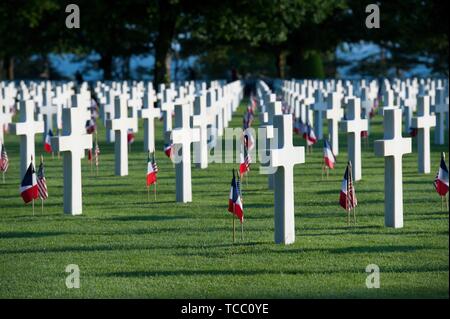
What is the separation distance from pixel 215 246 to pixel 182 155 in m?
3.17

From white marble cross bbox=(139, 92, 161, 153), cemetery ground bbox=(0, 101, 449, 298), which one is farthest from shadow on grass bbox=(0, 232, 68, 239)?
white marble cross bbox=(139, 92, 161, 153)

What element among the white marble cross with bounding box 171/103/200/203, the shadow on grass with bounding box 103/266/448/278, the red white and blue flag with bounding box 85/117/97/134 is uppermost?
the red white and blue flag with bounding box 85/117/97/134

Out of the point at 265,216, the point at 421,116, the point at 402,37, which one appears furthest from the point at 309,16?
the point at 265,216

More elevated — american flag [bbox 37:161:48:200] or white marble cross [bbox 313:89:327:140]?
white marble cross [bbox 313:89:327:140]

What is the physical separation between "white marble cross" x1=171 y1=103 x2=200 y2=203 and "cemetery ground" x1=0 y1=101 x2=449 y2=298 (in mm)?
203

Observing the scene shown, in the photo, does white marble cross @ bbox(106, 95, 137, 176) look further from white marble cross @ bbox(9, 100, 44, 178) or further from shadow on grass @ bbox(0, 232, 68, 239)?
Result: shadow on grass @ bbox(0, 232, 68, 239)

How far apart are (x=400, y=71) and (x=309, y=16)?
25265 millimetres

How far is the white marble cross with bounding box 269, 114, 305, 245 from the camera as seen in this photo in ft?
35.8

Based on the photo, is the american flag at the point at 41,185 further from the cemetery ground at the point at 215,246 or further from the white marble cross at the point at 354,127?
the white marble cross at the point at 354,127

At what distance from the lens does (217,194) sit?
595 inches

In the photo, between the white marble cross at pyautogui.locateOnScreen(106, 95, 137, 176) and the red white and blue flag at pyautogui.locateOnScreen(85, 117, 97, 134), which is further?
the red white and blue flag at pyautogui.locateOnScreen(85, 117, 97, 134)

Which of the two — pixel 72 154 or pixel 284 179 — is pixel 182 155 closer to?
pixel 72 154

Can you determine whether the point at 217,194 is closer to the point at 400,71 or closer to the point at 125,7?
the point at 125,7

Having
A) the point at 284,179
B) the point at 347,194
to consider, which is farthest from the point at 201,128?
the point at 284,179
